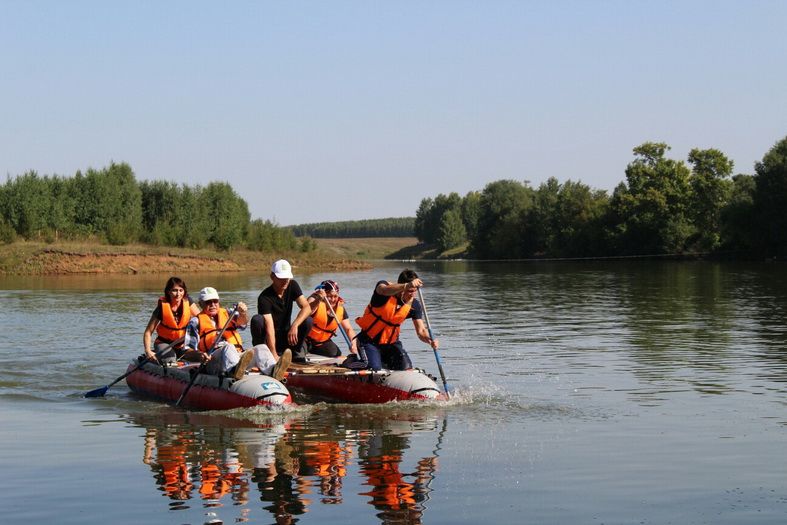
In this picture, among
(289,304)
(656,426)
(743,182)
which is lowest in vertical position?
(656,426)

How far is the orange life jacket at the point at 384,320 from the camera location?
53.7 ft

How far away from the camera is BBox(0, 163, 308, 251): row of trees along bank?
82188 millimetres

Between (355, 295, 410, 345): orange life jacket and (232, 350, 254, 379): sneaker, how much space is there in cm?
183

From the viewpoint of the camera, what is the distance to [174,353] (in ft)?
59.2

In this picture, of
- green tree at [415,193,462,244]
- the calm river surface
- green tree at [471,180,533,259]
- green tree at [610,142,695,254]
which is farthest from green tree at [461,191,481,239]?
the calm river surface

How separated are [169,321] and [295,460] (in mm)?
6435

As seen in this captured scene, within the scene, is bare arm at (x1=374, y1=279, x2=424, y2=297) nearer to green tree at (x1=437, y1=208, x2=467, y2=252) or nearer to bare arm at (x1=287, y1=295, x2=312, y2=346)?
bare arm at (x1=287, y1=295, x2=312, y2=346)

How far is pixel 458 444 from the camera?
1305 cm

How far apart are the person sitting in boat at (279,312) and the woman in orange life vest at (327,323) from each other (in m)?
0.97

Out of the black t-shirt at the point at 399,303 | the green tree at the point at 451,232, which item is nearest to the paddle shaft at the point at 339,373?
the black t-shirt at the point at 399,303

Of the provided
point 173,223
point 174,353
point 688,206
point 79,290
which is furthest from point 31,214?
point 174,353

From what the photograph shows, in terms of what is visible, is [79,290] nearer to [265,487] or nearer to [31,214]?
[31,214]

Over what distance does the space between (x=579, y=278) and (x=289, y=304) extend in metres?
48.0

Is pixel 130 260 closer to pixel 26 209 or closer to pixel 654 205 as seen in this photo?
pixel 26 209
